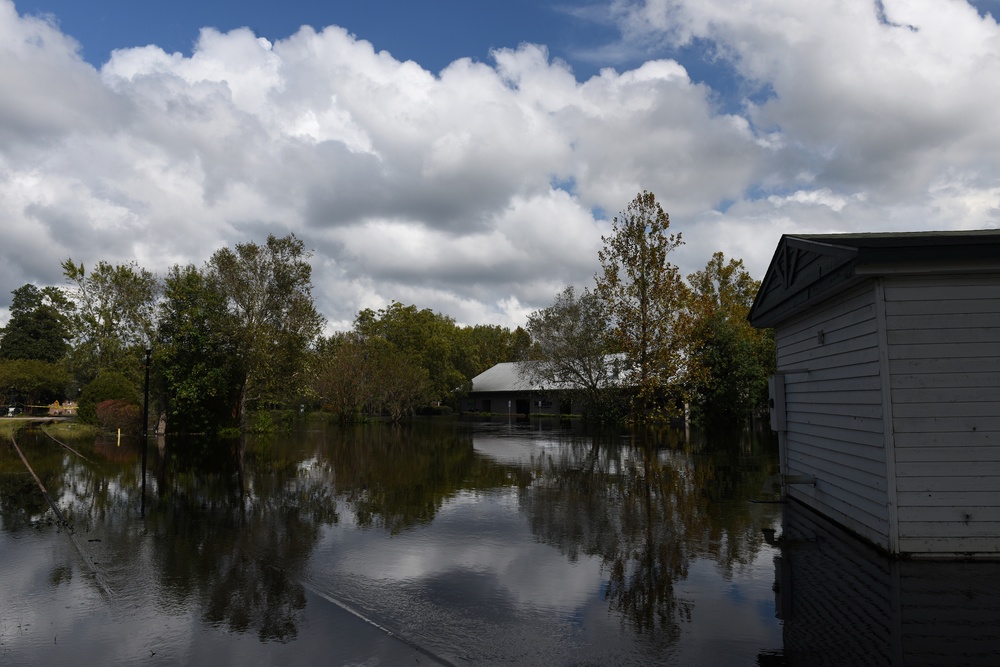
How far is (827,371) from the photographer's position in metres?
9.27

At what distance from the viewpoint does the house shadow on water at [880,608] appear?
4617 mm

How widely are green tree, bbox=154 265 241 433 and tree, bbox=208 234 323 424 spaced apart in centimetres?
49

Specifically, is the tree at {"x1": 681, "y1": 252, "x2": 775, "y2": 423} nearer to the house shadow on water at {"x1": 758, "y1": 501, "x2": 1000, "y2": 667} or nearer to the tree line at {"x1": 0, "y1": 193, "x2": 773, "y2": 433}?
the tree line at {"x1": 0, "y1": 193, "x2": 773, "y2": 433}

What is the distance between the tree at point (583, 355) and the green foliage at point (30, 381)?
39063 mm

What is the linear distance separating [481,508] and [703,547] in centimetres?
404

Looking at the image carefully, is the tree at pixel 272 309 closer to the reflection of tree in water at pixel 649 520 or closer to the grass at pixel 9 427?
the grass at pixel 9 427

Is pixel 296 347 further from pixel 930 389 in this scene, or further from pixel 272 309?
pixel 930 389

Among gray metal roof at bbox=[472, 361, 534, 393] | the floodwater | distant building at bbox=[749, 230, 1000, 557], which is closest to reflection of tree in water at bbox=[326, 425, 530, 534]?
the floodwater

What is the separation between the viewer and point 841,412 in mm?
8648

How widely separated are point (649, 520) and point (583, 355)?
30012 millimetres

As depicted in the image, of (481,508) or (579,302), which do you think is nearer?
(481,508)

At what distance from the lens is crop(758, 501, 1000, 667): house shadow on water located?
4.62 metres

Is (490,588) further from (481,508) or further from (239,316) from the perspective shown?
(239,316)

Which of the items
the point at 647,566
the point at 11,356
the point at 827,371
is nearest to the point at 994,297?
the point at 827,371
